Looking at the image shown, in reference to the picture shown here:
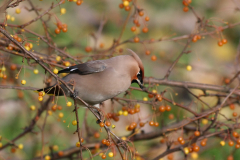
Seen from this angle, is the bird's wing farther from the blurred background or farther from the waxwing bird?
the blurred background

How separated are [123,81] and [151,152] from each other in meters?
1.62

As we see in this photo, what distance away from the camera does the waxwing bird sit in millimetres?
2768

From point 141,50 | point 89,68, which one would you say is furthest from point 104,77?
point 141,50

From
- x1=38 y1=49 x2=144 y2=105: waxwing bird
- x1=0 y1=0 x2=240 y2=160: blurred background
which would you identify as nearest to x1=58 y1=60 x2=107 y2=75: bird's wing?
x1=38 y1=49 x2=144 y2=105: waxwing bird

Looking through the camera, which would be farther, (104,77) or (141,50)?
(141,50)

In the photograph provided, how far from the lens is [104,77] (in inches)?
110

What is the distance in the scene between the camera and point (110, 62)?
9.53 feet

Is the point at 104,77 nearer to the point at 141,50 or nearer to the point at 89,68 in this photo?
the point at 89,68

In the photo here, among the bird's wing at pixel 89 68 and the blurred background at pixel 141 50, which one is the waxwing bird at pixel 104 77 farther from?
the blurred background at pixel 141 50

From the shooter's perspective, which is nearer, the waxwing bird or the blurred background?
the waxwing bird

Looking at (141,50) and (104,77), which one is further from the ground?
(141,50)

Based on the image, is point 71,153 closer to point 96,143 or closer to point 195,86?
point 96,143

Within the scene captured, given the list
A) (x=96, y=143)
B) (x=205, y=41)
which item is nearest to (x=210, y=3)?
(x=205, y=41)

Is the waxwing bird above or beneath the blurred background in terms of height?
beneath
